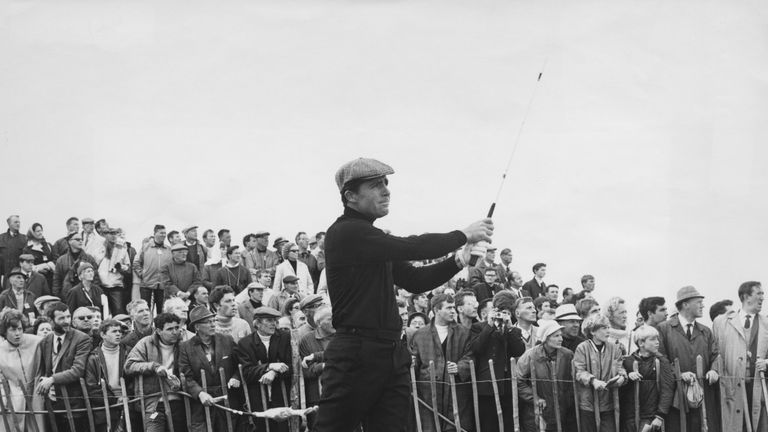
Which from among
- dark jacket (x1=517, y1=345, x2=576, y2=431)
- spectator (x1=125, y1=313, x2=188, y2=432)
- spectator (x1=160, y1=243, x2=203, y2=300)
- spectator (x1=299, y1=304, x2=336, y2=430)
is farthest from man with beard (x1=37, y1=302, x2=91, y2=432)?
dark jacket (x1=517, y1=345, x2=576, y2=431)

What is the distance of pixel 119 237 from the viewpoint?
1814 centimetres

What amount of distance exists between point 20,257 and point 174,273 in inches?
103

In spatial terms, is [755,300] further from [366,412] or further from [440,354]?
[366,412]

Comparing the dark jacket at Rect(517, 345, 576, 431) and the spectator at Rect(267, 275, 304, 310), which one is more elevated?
the spectator at Rect(267, 275, 304, 310)

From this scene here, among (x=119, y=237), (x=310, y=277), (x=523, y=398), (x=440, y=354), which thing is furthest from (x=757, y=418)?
(x=119, y=237)

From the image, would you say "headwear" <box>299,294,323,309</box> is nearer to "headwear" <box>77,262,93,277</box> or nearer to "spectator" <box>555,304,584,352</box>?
"spectator" <box>555,304,584,352</box>

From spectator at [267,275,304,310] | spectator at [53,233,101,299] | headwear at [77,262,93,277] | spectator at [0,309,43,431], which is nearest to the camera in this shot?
spectator at [0,309,43,431]

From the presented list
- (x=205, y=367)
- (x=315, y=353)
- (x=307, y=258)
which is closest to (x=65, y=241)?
(x=307, y=258)

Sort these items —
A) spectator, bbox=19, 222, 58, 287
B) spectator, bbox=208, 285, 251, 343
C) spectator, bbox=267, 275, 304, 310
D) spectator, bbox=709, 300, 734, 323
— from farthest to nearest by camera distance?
spectator, bbox=19, 222, 58, 287 → spectator, bbox=267, 275, 304, 310 → spectator, bbox=709, 300, 734, 323 → spectator, bbox=208, 285, 251, 343

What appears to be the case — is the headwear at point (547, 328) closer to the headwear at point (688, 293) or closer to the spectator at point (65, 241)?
the headwear at point (688, 293)

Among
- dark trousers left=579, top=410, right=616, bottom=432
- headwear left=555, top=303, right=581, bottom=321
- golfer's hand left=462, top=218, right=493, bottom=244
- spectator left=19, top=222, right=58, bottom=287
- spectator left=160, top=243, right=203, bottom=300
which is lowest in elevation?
dark trousers left=579, top=410, right=616, bottom=432

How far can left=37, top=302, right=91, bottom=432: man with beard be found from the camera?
1168 cm

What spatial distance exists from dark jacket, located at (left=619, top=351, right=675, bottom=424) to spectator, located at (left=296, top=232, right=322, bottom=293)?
769 centimetres

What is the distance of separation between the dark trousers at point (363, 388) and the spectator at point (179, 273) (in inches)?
430
